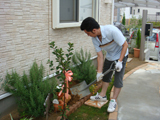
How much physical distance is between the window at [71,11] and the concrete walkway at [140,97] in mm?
2219

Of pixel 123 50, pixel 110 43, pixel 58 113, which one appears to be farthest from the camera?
pixel 58 113

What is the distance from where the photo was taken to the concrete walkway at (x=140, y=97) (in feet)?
12.0

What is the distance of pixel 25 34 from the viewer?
3816mm

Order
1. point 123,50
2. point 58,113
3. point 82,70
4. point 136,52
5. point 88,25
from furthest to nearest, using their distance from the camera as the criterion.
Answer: point 136,52, point 82,70, point 58,113, point 123,50, point 88,25

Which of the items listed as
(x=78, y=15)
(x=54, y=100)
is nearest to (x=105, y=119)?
(x=54, y=100)

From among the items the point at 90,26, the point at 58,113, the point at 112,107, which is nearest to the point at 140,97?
the point at 112,107

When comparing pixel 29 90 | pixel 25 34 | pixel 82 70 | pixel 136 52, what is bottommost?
pixel 29 90

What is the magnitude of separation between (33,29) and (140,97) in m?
2.83

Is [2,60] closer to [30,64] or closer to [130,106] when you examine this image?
[30,64]

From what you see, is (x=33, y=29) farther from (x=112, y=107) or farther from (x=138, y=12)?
(x=138, y=12)

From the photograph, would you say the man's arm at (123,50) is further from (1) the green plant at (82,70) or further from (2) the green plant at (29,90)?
(1) the green plant at (82,70)

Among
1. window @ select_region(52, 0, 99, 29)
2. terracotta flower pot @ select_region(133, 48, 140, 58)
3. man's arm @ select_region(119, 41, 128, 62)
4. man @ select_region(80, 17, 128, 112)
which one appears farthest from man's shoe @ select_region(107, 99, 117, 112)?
terracotta flower pot @ select_region(133, 48, 140, 58)

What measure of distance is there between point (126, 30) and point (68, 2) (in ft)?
39.5

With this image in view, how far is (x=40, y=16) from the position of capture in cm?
414
